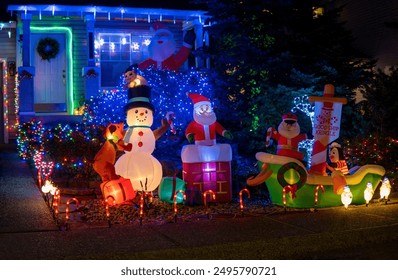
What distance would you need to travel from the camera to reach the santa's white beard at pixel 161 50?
14602 mm

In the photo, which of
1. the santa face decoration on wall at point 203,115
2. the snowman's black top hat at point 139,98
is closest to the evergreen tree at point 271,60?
the santa face decoration on wall at point 203,115

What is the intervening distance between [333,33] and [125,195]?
26.7ft

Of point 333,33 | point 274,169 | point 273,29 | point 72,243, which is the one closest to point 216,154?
point 274,169

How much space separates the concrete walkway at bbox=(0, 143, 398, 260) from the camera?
22.8ft

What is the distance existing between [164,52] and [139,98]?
16.9 ft

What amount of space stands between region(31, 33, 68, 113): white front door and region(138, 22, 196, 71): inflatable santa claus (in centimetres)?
495

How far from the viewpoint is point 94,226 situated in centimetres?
834

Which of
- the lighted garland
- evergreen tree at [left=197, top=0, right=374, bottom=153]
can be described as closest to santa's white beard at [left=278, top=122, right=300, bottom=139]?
evergreen tree at [left=197, top=0, right=374, bottom=153]

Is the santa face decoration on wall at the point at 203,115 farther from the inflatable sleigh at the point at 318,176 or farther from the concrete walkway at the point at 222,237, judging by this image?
the concrete walkway at the point at 222,237

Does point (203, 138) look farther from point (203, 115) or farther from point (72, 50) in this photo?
point (72, 50)

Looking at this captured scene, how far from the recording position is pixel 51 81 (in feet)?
61.7

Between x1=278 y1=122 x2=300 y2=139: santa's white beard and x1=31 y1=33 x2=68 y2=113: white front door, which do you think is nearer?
x1=278 y1=122 x2=300 y2=139: santa's white beard

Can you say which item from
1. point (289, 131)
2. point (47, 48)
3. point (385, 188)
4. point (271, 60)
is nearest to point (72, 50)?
point (47, 48)

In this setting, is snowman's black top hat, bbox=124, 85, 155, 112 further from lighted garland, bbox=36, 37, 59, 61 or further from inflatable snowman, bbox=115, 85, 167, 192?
lighted garland, bbox=36, 37, 59, 61
